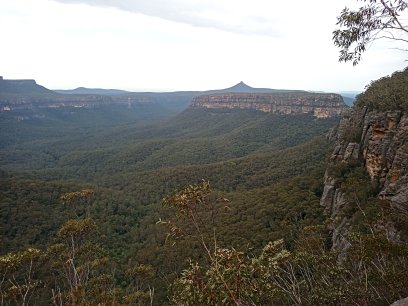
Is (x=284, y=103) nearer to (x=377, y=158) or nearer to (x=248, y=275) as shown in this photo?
(x=377, y=158)

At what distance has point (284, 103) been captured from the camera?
138 meters

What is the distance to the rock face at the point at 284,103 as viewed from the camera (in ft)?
384

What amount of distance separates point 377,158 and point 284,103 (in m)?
113

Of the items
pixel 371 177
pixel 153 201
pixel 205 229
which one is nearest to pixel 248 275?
pixel 205 229

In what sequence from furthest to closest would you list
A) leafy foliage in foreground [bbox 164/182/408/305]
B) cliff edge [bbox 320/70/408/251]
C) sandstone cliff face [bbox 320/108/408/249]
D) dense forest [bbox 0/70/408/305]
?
sandstone cliff face [bbox 320/108/408/249], cliff edge [bbox 320/70/408/251], dense forest [bbox 0/70/408/305], leafy foliage in foreground [bbox 164/182/408/305]

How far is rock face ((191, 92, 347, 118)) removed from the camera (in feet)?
384

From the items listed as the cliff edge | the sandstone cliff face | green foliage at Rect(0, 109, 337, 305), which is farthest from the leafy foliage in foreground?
the sandstone cliff face

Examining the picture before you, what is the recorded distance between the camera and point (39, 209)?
164 feet

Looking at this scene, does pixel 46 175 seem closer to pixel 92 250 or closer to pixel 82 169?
pixel 82 169

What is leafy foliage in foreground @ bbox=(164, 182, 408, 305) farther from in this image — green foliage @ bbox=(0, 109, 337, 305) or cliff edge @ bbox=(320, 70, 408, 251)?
cliff edge @ bbox=(320, 70, 408, 251)

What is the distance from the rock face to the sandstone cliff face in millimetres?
82901

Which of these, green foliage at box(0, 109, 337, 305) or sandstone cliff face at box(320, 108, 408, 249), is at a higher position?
sandstone cliff face at box(320, 108, 408, 249)

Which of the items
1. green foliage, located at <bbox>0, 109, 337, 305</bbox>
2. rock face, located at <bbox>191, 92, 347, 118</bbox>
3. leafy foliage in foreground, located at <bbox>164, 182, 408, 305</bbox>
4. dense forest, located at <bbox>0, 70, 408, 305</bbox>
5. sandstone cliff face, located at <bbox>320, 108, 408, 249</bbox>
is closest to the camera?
leafy foliage in foreground, located at <bbox>164, 182, 408, 305</bbox>

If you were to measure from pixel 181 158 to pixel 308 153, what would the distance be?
4901cm
